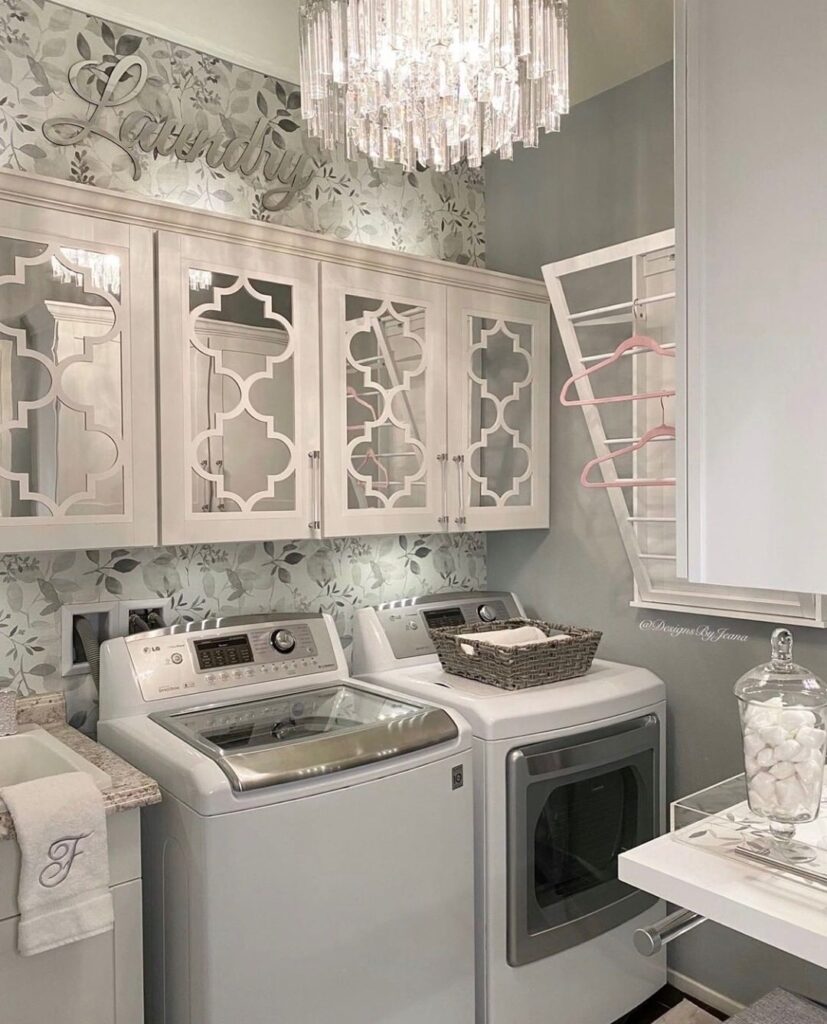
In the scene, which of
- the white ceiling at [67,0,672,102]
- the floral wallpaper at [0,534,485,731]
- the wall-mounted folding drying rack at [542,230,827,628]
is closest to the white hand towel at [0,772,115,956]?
the floral wallpaper at [0,534,485,731]

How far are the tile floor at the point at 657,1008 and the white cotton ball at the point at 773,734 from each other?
1.64 m

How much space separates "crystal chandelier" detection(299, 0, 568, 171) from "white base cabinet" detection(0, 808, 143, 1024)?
1.48 m

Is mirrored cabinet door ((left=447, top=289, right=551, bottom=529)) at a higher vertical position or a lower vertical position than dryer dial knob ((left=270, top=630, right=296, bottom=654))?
higher

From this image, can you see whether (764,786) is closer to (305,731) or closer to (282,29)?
(305,731)

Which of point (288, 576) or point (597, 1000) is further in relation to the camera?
point (288, 576)

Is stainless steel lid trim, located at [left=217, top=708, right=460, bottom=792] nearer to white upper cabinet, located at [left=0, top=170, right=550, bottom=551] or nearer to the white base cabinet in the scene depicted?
the white base cabinet

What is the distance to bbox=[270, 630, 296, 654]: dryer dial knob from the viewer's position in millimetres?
2424

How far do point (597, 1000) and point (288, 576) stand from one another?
1.54 metres

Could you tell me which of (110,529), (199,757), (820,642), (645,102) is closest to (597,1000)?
(820,642)

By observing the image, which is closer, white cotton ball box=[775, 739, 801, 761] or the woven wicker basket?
white cotton ball box=[775, 739, 801, 761]

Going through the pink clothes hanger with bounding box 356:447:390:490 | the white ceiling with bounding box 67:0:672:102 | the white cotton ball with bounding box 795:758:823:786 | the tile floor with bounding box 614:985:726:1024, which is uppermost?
the white ceiling with bounding box 67:0:672:102

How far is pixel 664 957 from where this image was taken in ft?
8.64

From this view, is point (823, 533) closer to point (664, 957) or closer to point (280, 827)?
point (280, 827)
